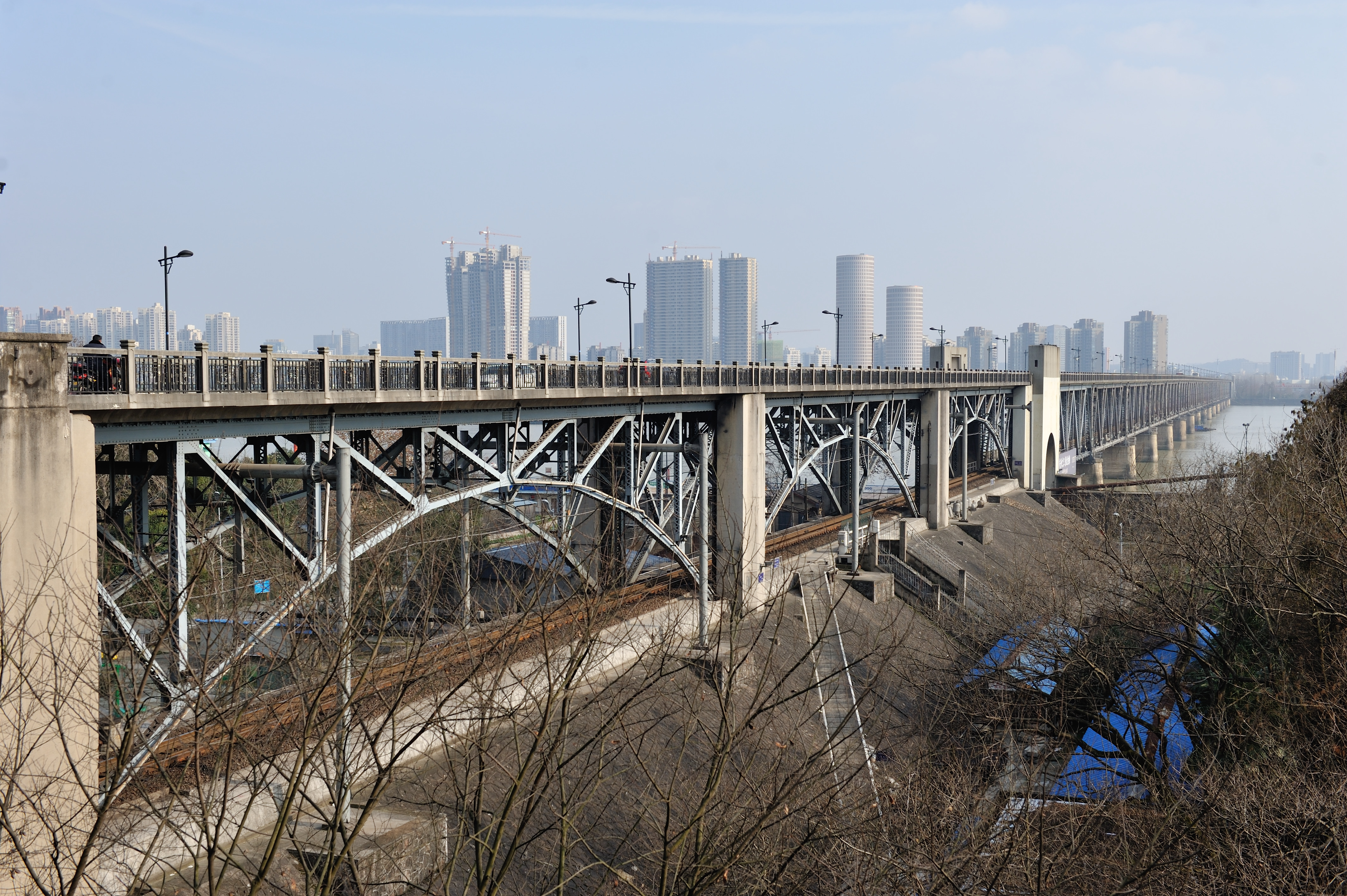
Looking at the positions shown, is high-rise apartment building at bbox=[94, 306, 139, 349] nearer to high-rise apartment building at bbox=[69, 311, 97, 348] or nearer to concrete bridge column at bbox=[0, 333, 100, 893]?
high-rise apartment building at bbox=[69, 311, 97, 348]

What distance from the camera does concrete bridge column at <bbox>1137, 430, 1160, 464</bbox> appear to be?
151500 millimetres

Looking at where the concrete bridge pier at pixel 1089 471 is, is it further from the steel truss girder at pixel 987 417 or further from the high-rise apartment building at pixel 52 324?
the high-rise apartment building at pixel 52 324

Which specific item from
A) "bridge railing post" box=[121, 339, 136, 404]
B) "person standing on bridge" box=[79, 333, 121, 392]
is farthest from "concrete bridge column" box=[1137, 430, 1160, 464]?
"person standing on bridge" box=[79, 333, 121, 392]

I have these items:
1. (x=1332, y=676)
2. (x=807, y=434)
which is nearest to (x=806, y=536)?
(x=807, y=434)

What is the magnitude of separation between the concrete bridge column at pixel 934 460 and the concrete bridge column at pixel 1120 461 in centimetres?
6082

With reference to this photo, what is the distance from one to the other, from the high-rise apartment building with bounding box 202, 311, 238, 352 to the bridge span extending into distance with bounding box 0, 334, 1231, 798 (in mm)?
69360

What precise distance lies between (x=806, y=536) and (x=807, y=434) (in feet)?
25.7

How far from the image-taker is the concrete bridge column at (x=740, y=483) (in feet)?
121

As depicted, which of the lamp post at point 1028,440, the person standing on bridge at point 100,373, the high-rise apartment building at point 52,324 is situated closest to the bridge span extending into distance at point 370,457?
the person standing on bridge at point 100,373

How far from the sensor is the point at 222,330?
390 ft

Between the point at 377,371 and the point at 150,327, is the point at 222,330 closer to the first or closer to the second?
the point at 150,327

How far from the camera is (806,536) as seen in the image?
5156cm

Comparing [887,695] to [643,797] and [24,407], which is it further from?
[24,407]

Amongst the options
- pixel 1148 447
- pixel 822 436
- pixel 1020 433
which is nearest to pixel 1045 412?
pixel 1020 433
